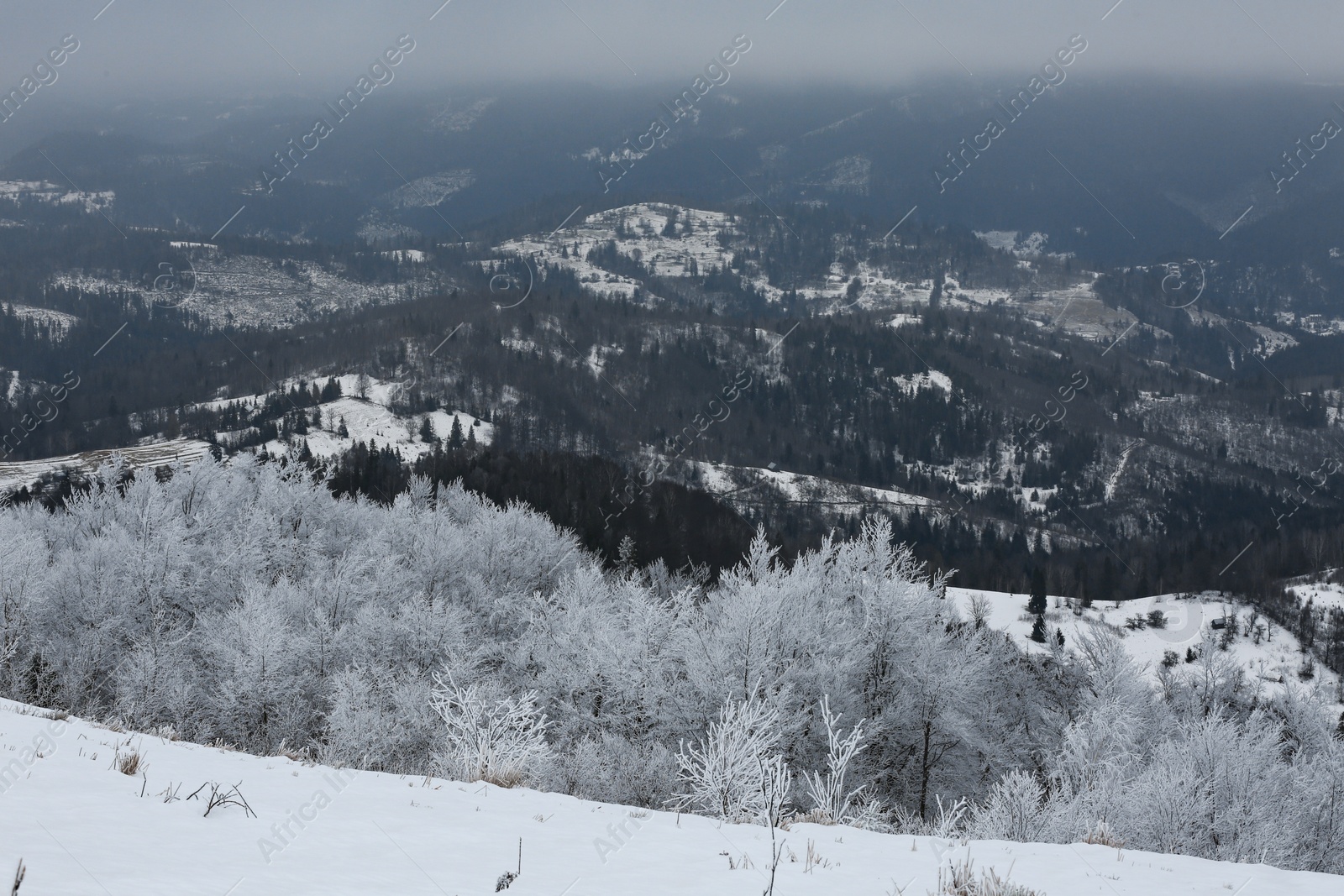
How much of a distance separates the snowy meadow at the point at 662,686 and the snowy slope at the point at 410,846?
8.66 m

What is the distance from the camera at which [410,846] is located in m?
10.3

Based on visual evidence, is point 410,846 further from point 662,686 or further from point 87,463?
point 87,463

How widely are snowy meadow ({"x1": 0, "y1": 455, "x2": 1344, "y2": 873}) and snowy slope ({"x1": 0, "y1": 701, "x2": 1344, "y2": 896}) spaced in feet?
28.4

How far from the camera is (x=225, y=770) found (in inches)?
528

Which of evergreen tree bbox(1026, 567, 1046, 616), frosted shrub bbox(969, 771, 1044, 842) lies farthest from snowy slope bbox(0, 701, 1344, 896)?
evergreen tree bbox(1026, 567, 1046, 616)

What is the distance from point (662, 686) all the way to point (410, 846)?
28860 millimetres

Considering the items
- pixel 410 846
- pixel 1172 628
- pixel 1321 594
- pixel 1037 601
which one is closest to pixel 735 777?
pixel 410 846

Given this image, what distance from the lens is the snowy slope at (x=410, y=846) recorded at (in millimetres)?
8352

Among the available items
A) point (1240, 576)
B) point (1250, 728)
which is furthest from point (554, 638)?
point (1240, 576)

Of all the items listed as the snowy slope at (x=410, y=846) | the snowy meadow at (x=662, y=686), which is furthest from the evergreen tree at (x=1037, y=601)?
the snowy slope at (x=410, y=846)

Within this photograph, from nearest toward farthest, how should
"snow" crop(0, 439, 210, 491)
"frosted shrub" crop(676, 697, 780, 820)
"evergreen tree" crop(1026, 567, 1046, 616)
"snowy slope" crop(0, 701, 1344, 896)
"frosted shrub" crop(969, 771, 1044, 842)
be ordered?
"snowy slope" crop(0, 701, 1344, 896) < "frosted shrub" crop(676, 697, 780, 820) < "frosted shrub" crop(969, 771, 1044, 842) < "snow" crop(0, 439, 210, 491) < "evergreen tree" crop(1026, 567, 1046, 616)

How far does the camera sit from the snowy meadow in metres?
30.5

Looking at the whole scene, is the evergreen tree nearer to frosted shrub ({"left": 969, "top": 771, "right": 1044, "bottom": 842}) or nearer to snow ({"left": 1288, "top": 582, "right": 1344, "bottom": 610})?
snow ({"left": 1288, "top": 582, "right": 1344, "bottom": 610})

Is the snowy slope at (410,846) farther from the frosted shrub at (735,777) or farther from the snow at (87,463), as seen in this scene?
the snow at (87,463)
